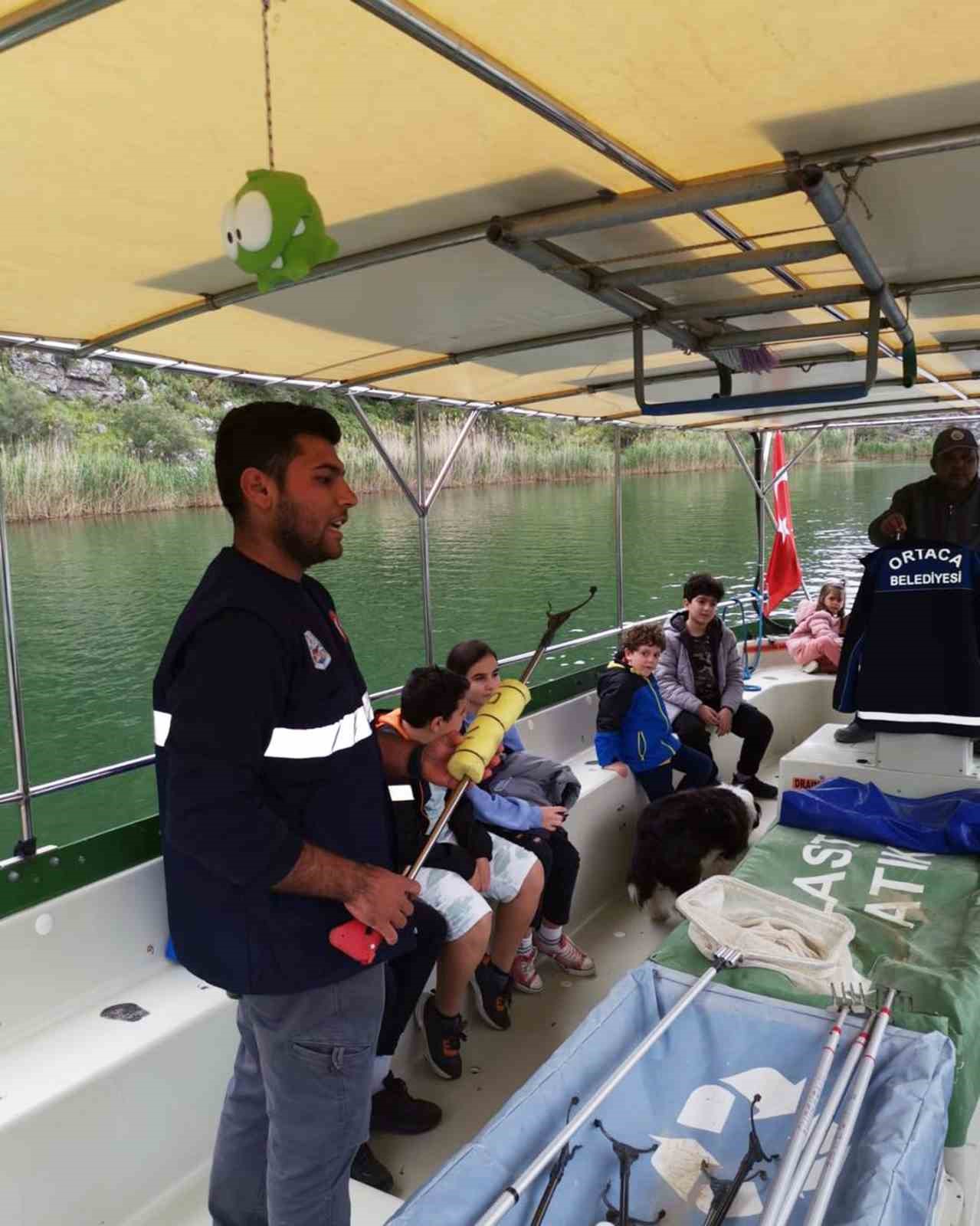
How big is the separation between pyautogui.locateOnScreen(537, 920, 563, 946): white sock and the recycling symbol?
4.15 ft

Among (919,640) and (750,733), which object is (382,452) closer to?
(919,640)

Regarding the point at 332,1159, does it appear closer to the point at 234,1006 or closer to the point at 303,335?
the point at 234,1006

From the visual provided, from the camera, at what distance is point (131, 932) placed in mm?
2119

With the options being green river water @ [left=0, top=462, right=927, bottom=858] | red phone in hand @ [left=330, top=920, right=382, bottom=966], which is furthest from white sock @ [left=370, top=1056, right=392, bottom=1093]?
green river water @ [left=0, top=462, right=927, bottom=858]

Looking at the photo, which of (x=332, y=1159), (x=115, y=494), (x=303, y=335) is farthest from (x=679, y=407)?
(x=115, y=494)

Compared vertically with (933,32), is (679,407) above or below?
below

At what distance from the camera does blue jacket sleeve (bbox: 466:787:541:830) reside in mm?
2686

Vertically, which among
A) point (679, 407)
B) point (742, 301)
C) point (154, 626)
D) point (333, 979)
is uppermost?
point (742, 301)

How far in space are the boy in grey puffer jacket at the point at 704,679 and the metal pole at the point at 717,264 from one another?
7.09 feet

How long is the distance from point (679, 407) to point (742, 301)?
0.31m

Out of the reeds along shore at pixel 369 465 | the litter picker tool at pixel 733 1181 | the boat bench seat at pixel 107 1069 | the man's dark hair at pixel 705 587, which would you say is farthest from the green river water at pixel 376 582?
the litter picker tool at pixel 733 1181

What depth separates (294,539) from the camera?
4.32 feet

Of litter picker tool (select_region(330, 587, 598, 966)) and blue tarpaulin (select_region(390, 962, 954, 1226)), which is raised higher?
litter picker tool (select_region(330, 587, 598, 966))

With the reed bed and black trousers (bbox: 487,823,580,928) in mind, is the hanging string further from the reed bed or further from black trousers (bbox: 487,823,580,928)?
the reed bed
